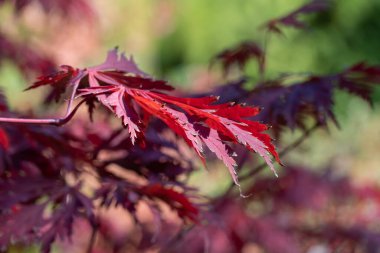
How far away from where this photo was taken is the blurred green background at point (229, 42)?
5824mm

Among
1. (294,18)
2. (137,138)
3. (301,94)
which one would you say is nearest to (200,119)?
(137,138)

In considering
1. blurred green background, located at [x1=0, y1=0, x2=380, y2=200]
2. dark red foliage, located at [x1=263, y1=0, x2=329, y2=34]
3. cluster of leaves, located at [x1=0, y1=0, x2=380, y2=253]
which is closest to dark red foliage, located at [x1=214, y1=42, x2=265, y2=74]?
cluster of leaves, located at [x1=0, y1=0, x2=380, y2=253]

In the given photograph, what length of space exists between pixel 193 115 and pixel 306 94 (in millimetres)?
418

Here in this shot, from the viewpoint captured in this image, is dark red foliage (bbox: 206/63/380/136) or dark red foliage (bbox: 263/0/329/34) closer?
dark red foliage (bbox: 206/63/380/136)

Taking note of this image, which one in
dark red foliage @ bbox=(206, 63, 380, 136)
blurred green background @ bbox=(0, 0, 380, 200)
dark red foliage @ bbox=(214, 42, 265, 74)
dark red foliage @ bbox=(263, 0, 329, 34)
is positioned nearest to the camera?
dark red foliage @ bbox=(206, 63, 380, 136)

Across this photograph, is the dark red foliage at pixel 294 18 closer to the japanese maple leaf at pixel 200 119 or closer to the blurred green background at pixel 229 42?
the japanese maple leaf at pixel 200 119

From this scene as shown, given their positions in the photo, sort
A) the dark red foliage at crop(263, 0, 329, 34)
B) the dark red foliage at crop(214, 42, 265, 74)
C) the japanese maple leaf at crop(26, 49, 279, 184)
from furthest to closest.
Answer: the dark red foliage at crop(214, 42, 265, 74) < the dark red foliage at crop(263, 0, 329, 34) < the japanese maple leaf at crop(26, 49, 279, 184)

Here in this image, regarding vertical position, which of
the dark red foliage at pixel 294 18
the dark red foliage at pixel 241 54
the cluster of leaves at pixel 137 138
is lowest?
the cluster of leaves at pixel 137 138

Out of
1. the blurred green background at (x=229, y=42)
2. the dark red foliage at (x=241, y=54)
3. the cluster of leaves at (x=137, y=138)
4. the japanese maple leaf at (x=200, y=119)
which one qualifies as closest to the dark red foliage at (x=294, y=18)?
the cluster of leaves at (x=137, y=138)

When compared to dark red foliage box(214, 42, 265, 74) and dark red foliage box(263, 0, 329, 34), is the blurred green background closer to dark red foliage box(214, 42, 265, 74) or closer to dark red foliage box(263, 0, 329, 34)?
dark red foliage box(214, 42, 265, 74)

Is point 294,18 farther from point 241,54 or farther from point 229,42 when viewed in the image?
point 229,42

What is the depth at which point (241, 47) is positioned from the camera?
5.21ft

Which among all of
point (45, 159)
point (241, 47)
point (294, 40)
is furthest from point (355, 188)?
point (294, 40)

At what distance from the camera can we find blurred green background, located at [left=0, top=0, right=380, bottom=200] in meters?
5.82
